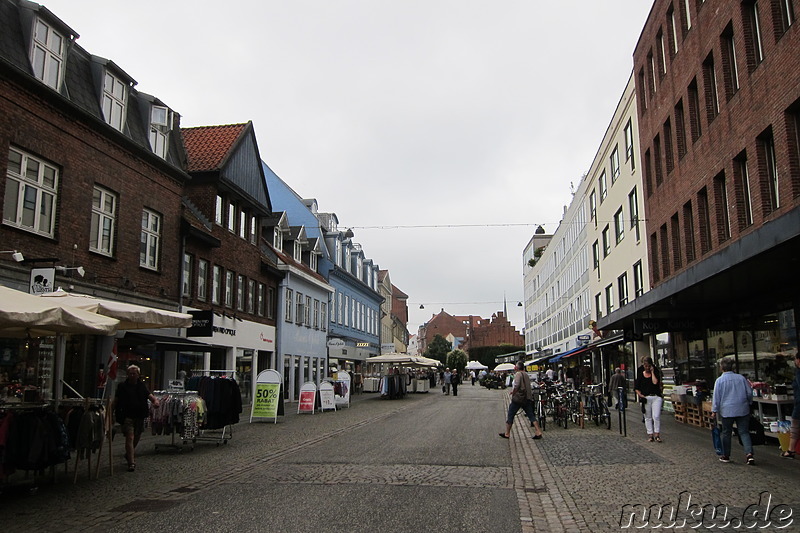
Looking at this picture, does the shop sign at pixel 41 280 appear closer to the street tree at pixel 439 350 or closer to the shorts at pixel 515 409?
the shorts at pixel 515 409

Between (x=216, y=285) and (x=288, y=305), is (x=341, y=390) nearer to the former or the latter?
(x=216, y=285)

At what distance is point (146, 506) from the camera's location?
25.7 feet

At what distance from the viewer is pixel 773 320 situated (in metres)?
15.1

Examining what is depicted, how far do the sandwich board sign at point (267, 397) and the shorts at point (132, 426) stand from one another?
843 centimetres

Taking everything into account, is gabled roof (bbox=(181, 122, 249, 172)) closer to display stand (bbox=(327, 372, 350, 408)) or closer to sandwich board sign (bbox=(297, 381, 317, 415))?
sandwich board sign (bbox=(297, 381, 317, 415))

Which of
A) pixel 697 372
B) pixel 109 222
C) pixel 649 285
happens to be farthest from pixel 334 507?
pixel 649 285

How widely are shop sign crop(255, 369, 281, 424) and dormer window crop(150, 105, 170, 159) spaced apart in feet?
24.2

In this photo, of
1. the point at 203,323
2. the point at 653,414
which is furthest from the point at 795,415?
the point at 203,323

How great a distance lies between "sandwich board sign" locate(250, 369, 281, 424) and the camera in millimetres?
19703

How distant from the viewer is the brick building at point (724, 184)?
43.7 ft

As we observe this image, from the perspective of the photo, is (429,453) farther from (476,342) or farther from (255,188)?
(476,342)

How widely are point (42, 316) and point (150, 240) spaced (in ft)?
41.0

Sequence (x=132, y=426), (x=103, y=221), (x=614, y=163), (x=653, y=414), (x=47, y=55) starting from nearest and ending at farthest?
(x=132, y=426) → (x=653, y=414) → (x=47, y=55) → (x=103, y=221) → (x=614, y=163)

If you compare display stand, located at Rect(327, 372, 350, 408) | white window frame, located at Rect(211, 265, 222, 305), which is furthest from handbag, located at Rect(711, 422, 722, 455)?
white window frame, located at Rect(211, 265, 222, 305)
